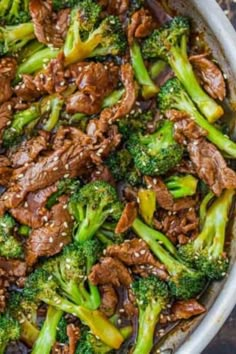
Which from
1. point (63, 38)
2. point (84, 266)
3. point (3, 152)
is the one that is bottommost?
point (84, 266)

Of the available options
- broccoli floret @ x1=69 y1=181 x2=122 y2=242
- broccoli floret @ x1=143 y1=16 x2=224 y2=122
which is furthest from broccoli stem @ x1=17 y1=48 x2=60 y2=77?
broccoli floret @ x1=69 y1=181 x2=122 y2=242

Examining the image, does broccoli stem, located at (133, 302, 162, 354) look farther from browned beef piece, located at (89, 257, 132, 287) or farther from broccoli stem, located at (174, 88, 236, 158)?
broccoli stem, located at (174, 88, 236, 158)

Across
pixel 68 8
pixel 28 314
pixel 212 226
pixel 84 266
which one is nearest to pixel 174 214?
pixel 212 226

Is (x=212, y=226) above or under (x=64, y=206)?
under

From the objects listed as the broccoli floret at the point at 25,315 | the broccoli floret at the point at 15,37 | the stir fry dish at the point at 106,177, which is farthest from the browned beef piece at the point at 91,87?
the broccoli floret at the point at 25,315

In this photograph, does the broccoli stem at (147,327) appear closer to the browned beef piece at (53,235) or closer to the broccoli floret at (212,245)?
the broccoli floret at (212,245)

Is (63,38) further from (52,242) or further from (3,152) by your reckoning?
(52,242)

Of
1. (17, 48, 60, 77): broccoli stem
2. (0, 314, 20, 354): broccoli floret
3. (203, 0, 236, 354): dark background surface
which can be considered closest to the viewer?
(0, 314, 20, 354): broccoli floret
